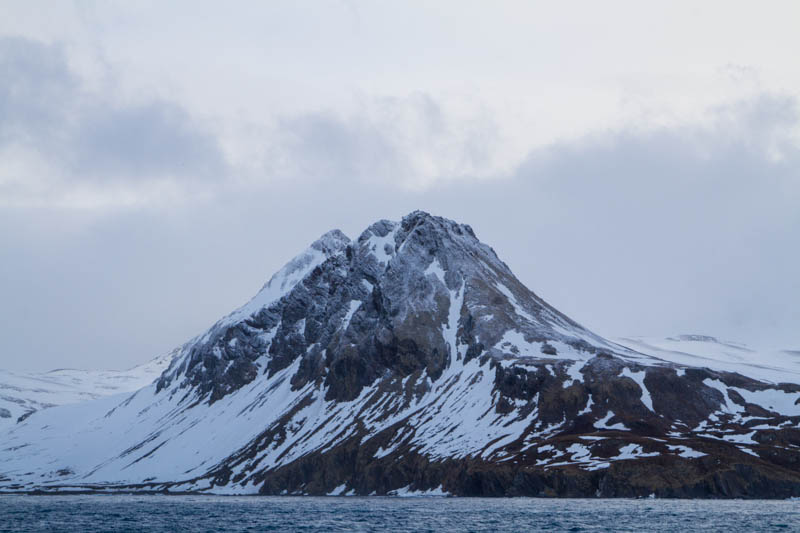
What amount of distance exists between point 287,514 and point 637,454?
7513cm

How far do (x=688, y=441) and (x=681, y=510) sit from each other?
61.2 meters

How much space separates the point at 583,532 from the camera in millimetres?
102188

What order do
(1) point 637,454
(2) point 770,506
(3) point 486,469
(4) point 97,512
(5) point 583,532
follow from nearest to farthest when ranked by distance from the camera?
(5) point 583,532 < (2) point 770,506 < (4) point 97,512 < (1) point 637,454 < (3) point 486,469

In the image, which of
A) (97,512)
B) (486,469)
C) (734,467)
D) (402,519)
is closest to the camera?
(402,519)

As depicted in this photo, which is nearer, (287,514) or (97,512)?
(287,514)

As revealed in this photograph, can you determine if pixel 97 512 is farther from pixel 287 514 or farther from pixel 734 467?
pixel 734 467

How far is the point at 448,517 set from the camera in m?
129

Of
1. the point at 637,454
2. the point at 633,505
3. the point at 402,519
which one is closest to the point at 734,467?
the point at 637,454

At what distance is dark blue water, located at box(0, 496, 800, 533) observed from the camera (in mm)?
111125

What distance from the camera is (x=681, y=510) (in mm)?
133625

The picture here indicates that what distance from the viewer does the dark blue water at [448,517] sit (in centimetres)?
11112

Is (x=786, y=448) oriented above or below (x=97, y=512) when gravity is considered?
above

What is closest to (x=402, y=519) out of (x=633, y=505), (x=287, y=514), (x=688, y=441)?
(x=287, y=514)

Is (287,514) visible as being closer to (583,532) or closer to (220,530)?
(220,530)
